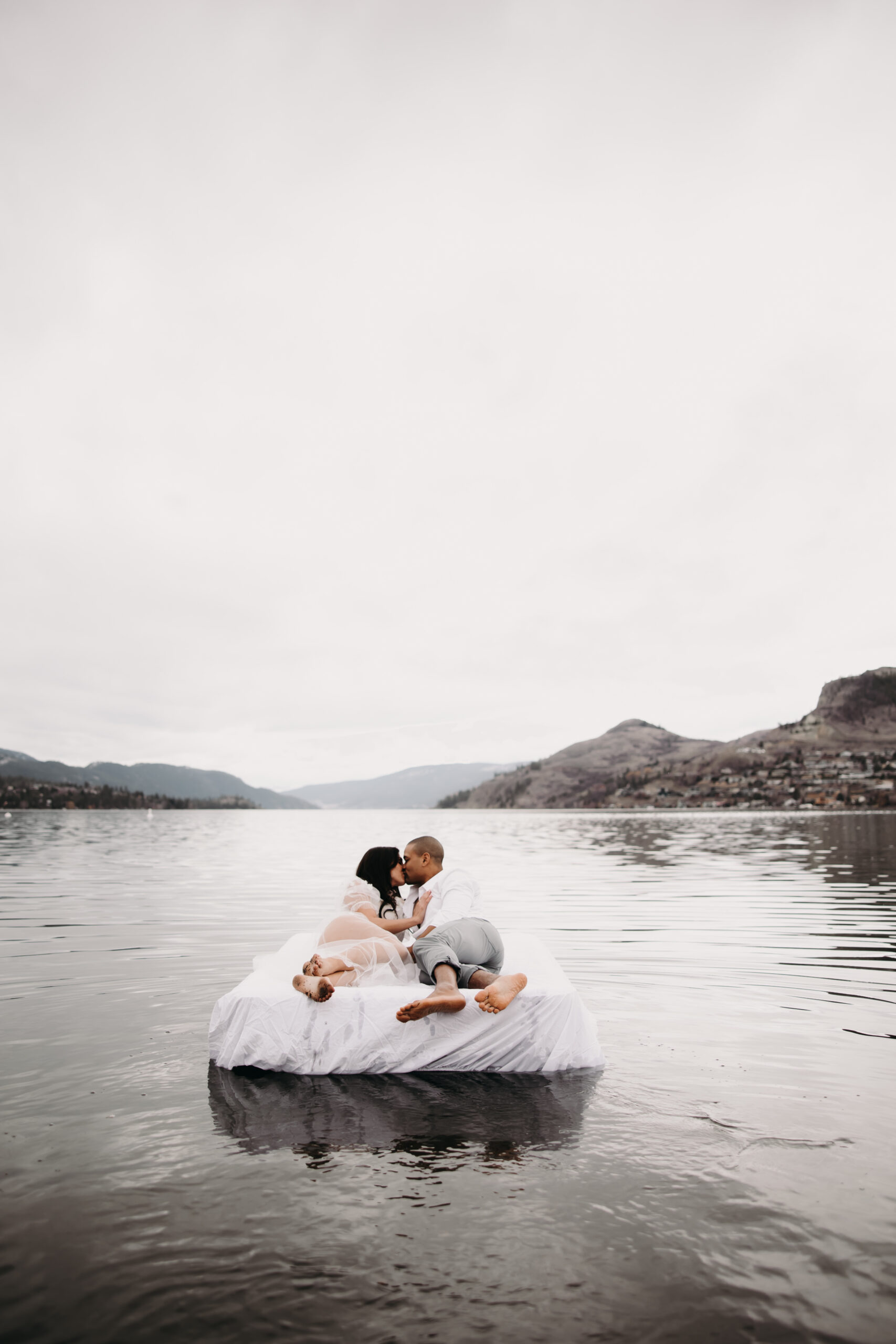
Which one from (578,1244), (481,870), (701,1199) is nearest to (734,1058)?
(701,1199)

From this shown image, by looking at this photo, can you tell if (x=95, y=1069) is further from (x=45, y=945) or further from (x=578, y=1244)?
(x=45, y=945)

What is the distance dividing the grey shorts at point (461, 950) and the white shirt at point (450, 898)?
238 mm

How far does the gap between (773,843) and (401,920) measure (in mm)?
52867

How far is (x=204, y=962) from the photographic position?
15453 mm

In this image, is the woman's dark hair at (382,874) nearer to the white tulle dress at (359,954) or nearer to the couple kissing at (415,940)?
the couple kissing at (415,940)

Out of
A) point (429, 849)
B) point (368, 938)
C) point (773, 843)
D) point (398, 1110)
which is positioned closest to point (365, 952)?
point (368, 938)

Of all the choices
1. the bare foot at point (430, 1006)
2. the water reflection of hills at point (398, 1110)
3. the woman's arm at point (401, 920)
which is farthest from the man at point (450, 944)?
the water reflection of hills at point (398, 1110)

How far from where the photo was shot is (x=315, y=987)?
805 centimetres

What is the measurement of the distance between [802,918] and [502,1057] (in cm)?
1570

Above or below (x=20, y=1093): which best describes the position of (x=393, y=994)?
above

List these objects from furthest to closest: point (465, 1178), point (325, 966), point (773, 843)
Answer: point (773, 843), point (325, 966), point (465, 1178)

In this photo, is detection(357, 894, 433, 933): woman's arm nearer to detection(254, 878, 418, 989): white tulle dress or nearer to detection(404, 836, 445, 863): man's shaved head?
detection(254, 878, 418, 989): white tulle dress

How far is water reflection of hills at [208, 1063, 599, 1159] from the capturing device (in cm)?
654

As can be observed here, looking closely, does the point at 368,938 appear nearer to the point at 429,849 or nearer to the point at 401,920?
the point at 401,920
